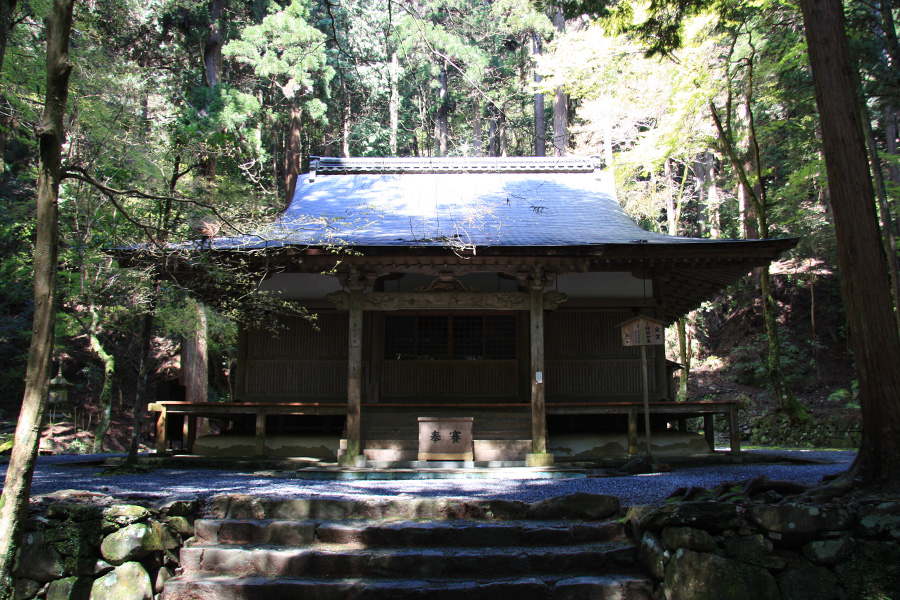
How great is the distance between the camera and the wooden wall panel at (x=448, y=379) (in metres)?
10.6

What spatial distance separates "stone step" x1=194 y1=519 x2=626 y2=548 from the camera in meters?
4.63

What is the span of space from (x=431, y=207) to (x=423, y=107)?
5.68 metres

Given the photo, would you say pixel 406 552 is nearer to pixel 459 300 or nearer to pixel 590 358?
pixel 459 300

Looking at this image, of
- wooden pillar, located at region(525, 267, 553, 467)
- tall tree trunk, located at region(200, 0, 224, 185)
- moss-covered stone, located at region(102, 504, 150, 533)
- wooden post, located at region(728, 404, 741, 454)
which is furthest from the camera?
tall tree trunk, located at region(200, 0, 224, 185)

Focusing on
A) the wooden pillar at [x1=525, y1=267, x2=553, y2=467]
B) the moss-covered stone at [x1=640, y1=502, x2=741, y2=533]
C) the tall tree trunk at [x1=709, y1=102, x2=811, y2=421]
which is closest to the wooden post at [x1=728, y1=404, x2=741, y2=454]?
the wooden pillar at [x1=525, y1=267, x2=553, y2=467]

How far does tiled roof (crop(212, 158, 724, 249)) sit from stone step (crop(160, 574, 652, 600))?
435 cm

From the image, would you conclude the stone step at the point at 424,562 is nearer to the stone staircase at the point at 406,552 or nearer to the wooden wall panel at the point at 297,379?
the stone staircase at the point at 406,552

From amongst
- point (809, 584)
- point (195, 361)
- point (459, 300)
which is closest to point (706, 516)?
point (809, 584)

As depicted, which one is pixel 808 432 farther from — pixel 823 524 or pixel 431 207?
pixel 823 524

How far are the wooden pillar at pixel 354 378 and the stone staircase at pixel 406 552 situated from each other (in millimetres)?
3572

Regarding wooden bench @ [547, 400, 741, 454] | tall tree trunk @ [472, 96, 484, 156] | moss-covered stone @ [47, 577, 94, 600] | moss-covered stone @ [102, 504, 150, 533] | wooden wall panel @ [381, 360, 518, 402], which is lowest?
moss-covered stone @ [47, 577, 94, 600]

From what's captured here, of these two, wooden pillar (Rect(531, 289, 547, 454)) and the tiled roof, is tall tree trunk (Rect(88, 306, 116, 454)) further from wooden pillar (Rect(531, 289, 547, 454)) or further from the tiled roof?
wooden pillar (Rect(531, 289, 547, 454))

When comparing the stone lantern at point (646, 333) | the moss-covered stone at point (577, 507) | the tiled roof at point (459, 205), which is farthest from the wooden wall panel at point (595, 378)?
the moss-covered stone at point (577, 507)

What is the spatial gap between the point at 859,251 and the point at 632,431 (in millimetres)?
4957
